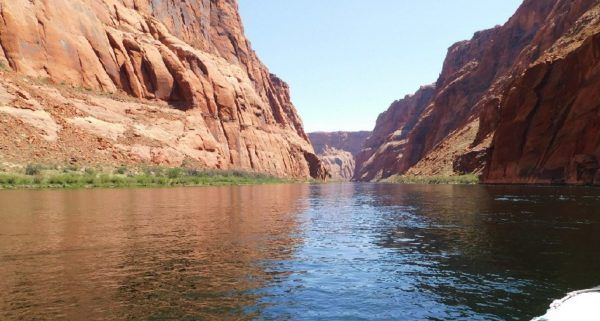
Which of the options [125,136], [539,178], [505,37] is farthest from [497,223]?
[505,37]

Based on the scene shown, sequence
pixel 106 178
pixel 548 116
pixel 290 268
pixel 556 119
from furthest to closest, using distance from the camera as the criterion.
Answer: pixel 548 116 → pixel 556 119 → pixel 106 178 → pixel 290 268

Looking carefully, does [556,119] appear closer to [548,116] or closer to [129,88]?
[548,116]

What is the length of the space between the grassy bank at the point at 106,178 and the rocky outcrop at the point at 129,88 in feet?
12.3

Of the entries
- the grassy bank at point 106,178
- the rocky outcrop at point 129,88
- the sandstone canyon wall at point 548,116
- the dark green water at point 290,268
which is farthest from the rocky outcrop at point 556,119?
the rocky outcrop at point 129,88

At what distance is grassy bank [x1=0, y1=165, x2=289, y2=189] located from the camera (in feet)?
190

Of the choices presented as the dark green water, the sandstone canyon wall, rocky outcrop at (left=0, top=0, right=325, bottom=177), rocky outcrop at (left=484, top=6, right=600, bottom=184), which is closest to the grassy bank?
rocky outcrop at (left=0, top=0, right=325, bottom=177)

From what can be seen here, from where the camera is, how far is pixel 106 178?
220ft

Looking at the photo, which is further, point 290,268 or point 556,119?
point 556,119

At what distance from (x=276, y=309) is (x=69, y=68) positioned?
93.2 meters

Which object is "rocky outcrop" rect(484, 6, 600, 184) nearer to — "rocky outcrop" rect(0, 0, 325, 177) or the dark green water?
the dark green water

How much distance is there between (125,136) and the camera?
86.8 meters

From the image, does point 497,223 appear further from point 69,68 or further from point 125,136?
point 69,68

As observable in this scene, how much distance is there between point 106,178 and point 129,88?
139 feet

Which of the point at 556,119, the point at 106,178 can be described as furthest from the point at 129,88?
the point at 556,119
